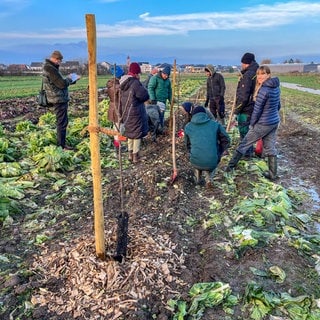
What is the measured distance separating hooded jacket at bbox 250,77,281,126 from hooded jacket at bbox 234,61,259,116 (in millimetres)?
1228

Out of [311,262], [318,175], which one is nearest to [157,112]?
[318,175]

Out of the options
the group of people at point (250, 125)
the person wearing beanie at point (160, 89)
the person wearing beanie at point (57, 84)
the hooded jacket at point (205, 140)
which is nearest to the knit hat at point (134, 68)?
the group of people at point (250, 125)

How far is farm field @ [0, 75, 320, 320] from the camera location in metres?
3.54

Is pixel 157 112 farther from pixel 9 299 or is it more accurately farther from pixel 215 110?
pixel 9 299

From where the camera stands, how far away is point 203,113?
6426mm

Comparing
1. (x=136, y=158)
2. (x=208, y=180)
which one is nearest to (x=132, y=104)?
(x=136, y=158)

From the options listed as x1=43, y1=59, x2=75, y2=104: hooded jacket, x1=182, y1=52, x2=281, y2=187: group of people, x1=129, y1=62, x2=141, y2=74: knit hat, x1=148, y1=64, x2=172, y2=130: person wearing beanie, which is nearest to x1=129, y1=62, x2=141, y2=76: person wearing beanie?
x1=129, y1=62, x2=141, y2=74: knit hat

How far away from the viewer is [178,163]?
7.85m

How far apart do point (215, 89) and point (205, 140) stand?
13.1ft

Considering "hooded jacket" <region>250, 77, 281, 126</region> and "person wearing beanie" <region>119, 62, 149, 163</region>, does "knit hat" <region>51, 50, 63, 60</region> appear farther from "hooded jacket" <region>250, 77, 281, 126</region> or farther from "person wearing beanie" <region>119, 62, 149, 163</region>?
"hooded jacket" <region>250, 77, 281, 126</region>

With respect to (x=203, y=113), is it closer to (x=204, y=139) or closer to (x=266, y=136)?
(x=204, y=139)

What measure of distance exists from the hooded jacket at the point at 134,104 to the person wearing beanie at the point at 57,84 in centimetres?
132

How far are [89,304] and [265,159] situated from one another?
6055mm

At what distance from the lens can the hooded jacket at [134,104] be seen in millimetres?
7363
